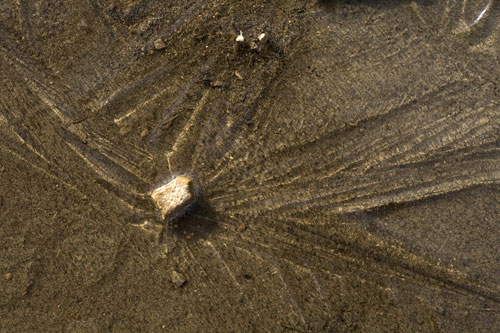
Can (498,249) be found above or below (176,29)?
below

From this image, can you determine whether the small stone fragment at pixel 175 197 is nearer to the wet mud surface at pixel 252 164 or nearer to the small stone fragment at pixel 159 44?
the wet mud surface at pixel 252 164

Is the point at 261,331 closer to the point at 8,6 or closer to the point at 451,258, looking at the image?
the point at 451,258

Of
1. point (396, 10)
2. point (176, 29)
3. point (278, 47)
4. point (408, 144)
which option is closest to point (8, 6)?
point (176, 29)

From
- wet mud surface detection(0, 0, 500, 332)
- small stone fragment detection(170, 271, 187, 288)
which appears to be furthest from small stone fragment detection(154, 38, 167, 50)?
small stone fragment detection(170, 271, 187, 288)

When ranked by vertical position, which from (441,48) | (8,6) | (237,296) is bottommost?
(237,296)

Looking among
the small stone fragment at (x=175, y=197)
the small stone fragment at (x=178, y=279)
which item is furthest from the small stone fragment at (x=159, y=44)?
the small stone fragment at (x=178, y=279)
